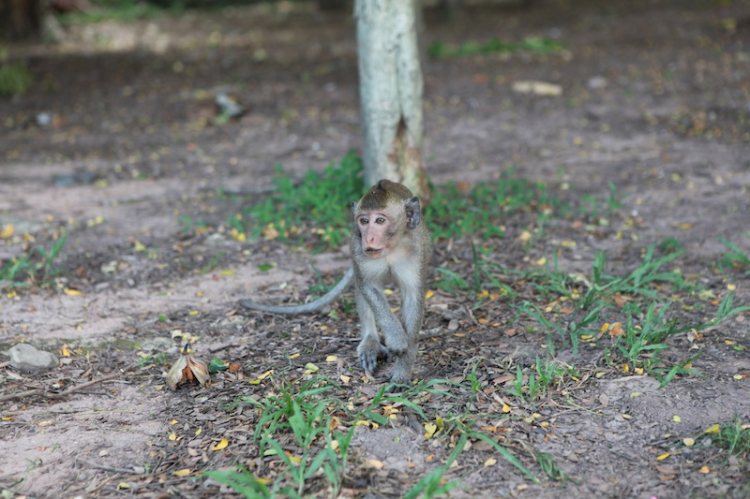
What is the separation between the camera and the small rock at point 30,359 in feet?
16.2

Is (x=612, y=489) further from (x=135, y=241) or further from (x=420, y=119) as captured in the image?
(x=135, y=241)

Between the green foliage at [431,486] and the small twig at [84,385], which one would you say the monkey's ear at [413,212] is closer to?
the green foliage at [431,486]

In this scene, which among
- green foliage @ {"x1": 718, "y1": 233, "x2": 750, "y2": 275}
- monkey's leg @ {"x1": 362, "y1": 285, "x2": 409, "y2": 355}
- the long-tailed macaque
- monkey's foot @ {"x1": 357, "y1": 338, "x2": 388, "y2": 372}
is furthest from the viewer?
green foliage @ {"x1": 718, "y1": 233, "x2": 750, "y2": 275}

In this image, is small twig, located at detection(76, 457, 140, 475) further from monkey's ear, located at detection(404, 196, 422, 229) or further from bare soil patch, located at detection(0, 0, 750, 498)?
monkey's ear, located at detection(404, 196, 422, 229)

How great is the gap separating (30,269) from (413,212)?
3431mm

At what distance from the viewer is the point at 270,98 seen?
11.8 metres

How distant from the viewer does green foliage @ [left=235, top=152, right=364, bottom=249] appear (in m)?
7.04

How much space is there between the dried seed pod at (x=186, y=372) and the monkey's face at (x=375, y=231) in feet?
3.97

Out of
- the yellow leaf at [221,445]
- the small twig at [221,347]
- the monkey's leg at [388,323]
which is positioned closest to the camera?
the yellow leaf at [221,445]

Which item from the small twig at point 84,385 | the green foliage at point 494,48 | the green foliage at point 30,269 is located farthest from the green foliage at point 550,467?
the green foliage at point 494,48

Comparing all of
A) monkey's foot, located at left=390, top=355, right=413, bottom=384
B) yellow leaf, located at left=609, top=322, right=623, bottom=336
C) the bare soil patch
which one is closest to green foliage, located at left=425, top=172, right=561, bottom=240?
the bare soil patch

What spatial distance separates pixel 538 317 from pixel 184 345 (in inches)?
89.1

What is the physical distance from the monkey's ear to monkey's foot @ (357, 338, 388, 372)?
2.58 ft

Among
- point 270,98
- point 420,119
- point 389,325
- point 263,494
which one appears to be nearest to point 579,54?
point 270,98
